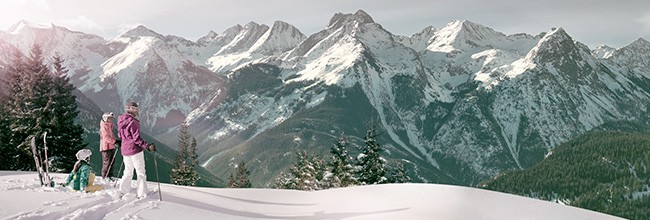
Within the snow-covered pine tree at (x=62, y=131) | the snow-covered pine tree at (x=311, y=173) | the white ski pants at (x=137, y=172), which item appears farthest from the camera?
the snow-covered pine tree at (x=311, y=173)

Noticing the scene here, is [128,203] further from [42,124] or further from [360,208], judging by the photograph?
[42,124]

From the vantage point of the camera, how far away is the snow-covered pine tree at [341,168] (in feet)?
165

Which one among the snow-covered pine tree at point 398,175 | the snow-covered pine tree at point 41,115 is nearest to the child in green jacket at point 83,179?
the snow-covered pine tree at point 41,115

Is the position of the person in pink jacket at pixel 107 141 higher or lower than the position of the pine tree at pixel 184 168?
higher

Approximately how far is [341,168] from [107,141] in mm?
33774

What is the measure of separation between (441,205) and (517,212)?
2.55m

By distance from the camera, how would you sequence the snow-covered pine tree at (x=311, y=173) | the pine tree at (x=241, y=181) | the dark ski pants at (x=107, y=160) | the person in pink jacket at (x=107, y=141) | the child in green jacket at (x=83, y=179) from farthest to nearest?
the pine tree at (x=241, y=181) → the snow-covered pine tree at (x=311, y=173) → the dark ski pants at (x=107, y=160) → the person in pink jacket at (x=107, y=141) → the child in green jacket at (x=83, y=179)

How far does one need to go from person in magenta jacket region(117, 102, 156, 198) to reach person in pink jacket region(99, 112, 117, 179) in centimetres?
238

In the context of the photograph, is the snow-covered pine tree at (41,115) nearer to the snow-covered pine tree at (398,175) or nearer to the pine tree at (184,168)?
the pine tree at (184,168)

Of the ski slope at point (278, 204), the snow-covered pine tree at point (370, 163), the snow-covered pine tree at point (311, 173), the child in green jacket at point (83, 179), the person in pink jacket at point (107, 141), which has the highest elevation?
the person in pink jacket at point (107, 141)

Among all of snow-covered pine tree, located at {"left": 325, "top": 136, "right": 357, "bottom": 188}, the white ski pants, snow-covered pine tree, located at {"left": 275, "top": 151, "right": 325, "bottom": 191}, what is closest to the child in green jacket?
the white ski pants

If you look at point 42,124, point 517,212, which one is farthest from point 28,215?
point 42,124

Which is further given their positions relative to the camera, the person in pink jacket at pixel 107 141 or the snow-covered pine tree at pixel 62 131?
→ the snow-covered pine tree at pixel 62 131

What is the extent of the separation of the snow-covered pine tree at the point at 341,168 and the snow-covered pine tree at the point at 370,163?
1855 mm
